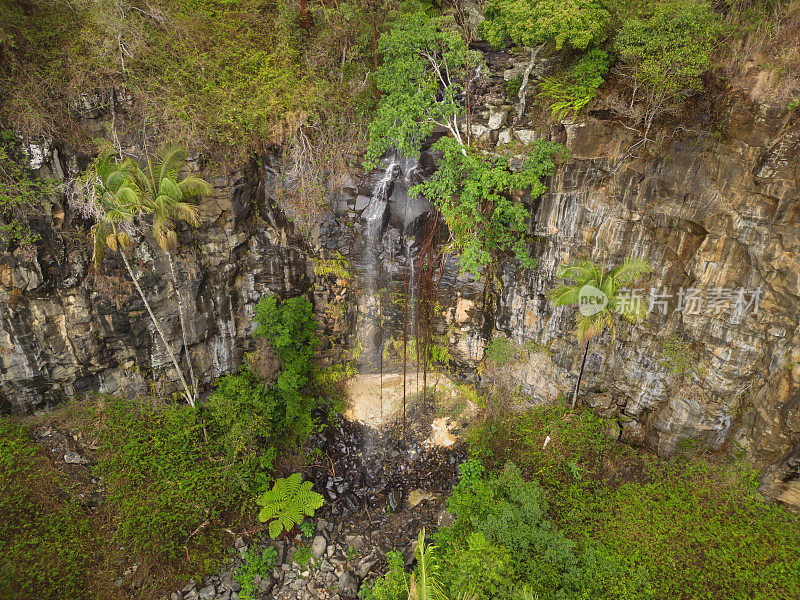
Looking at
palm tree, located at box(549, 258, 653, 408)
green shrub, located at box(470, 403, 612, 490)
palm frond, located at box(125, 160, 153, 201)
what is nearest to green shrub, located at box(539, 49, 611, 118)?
palm tree, located at box(549, 258, 653, 408)

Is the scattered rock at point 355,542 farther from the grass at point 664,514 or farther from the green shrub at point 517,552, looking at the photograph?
the grass at point 664,514

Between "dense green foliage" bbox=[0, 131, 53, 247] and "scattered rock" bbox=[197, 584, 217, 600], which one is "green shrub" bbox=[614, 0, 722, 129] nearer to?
"dense green foliage" bbox=[0, 131, 53, 247]

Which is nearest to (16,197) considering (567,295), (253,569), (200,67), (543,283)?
(200,67)

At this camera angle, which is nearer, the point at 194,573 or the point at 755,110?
the point at 755,110

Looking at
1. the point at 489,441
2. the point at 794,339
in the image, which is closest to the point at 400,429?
the point at 489,441

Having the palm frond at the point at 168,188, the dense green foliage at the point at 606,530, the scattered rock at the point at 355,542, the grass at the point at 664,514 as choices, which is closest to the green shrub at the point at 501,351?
the grass at the point at 664,514

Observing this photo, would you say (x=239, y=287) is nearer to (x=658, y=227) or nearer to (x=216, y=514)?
(x=216, y=514)
